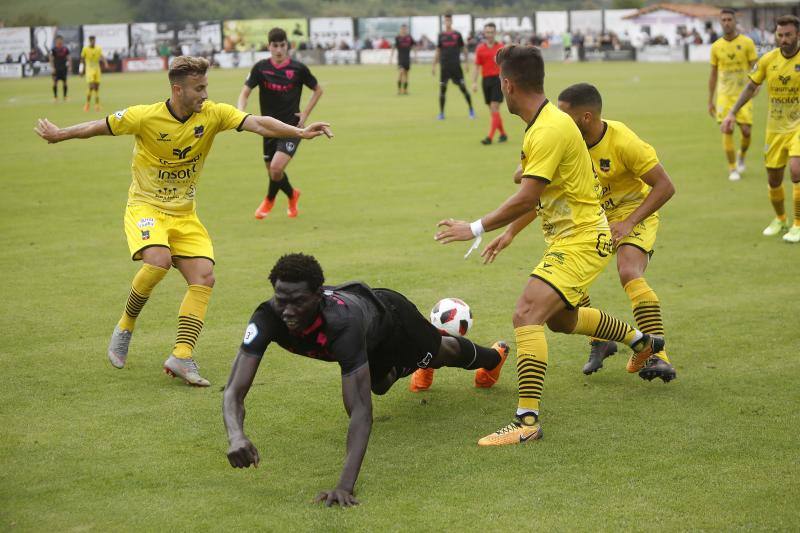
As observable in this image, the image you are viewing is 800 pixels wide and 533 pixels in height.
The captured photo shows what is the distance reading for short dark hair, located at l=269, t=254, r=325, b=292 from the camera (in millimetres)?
5023

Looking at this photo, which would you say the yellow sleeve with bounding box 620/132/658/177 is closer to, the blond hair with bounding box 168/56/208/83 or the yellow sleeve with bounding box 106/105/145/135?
the blond hair with bounding box 168/56/208/83

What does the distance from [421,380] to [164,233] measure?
2243mm

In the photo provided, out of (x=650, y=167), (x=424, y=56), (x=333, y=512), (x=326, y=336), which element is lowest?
(x=333, y=512)

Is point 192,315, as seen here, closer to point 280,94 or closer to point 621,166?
point 621,166

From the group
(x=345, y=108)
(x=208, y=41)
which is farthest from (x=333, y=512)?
(x=208, y=41)

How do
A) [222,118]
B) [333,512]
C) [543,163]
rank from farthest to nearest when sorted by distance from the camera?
1. [222,118]
2. [543,163]
3. [333,512]

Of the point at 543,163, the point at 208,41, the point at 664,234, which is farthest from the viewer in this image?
the point at 208,41

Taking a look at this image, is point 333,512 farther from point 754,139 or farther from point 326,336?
point 754,139

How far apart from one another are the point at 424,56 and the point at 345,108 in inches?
1474

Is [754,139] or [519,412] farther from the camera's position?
[754,139]

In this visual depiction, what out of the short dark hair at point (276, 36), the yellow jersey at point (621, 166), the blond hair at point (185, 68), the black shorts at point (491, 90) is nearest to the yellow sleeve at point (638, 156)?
the yellow jersey at point (621, 166)

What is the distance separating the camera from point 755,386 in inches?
267

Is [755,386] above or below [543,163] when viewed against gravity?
below

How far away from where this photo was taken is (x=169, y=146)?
7391 millimetres
